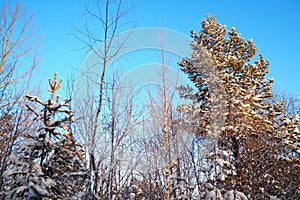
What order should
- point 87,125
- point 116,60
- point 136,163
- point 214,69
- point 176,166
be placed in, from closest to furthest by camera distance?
point 87,125 → point 116,60 → point 136,163 → point 176,166 → point 214,69

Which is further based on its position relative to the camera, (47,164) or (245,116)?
(245,116)

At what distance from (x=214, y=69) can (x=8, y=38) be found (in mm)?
6635

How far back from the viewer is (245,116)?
29.3 feet

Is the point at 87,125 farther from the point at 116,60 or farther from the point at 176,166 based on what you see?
the point at 176,166

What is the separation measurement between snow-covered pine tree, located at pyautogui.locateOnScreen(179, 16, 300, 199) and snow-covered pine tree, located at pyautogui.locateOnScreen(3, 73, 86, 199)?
4404mm

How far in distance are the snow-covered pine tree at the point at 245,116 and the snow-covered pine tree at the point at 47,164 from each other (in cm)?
440

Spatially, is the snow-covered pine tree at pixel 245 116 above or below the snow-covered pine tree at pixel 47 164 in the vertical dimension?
above

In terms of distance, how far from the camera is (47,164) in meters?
4.53

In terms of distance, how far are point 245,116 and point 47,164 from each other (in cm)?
663

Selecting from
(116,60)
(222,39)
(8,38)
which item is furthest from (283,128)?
(8,38)

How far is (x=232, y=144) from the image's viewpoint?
910cm

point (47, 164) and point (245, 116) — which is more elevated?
point (245, 116)

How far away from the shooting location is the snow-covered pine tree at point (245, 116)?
7476 millimetres

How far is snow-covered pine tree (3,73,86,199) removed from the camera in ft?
13.5
